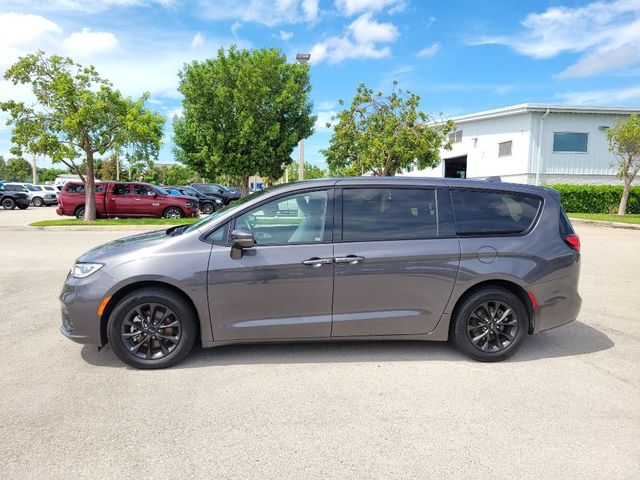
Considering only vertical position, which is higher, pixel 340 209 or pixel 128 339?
pixel 340 209

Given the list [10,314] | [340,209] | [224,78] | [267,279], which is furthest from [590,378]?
[224,78]

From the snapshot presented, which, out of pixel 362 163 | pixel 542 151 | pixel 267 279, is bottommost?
pixel 267 279

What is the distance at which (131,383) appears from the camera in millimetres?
3820

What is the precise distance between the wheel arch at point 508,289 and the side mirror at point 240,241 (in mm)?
2012

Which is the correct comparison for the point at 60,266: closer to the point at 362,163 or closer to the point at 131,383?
the point at 131,383

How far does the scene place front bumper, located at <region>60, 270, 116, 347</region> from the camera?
396 centimetres

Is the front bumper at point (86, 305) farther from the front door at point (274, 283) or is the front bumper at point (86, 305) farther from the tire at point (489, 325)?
the tire at point (489, 325)

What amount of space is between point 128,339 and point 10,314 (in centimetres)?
276

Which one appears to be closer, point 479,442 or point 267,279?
point 479,442

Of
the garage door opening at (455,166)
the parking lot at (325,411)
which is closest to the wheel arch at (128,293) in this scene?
the parking lot at (325,411)

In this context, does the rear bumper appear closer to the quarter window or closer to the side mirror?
the quarter window

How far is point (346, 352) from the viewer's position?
4.53m

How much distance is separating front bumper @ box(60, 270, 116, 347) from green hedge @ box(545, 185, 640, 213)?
27.3m

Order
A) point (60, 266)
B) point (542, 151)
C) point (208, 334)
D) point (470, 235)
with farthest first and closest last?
1. point (542, 151)
2. point (60, 266)
3. point (470, 235)
4. point (208, 334)
